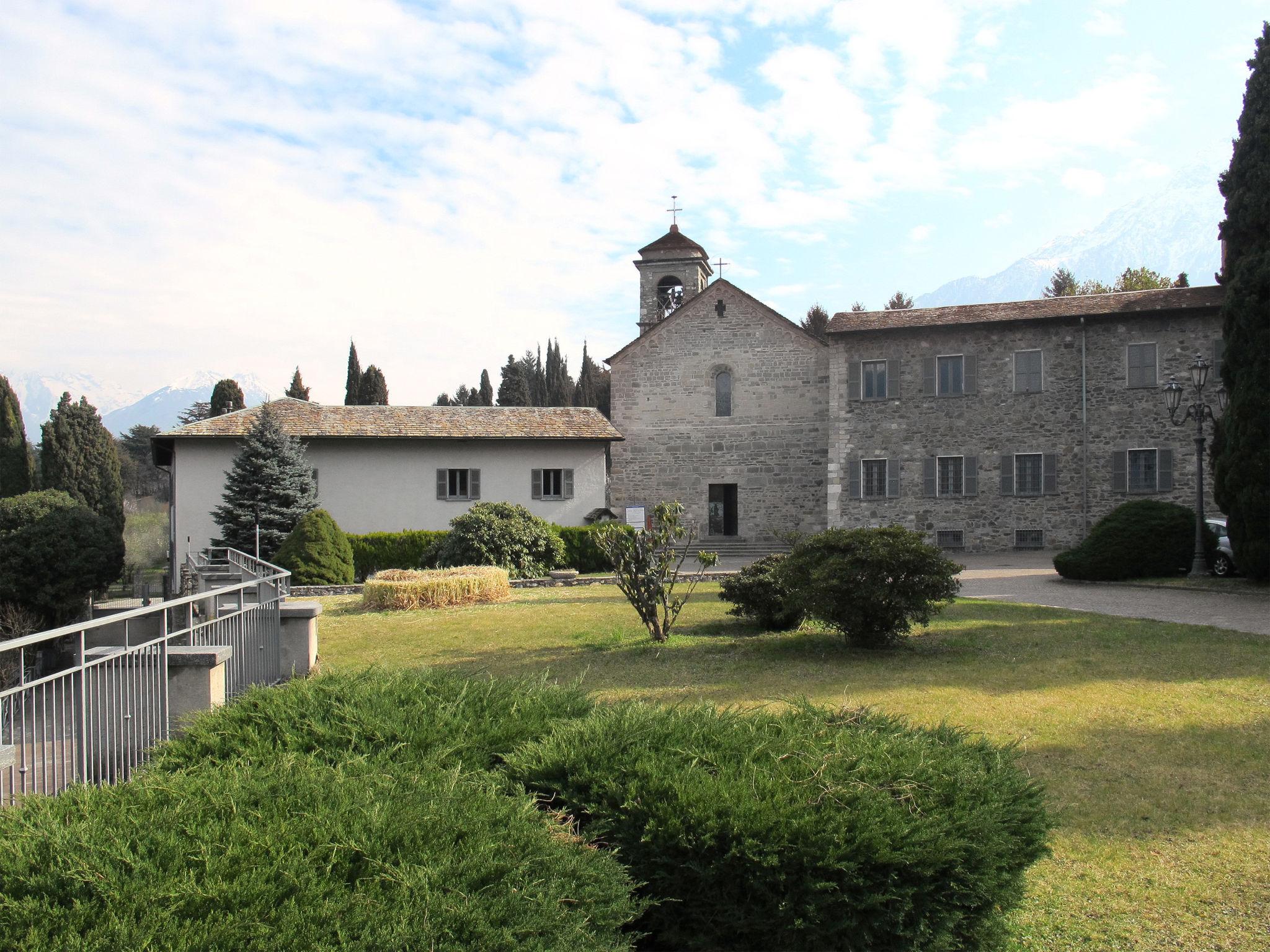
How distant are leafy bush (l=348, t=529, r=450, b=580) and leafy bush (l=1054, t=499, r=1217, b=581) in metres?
15.7

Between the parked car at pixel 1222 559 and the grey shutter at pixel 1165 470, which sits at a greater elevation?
the grey shutter at pixel 1165 470

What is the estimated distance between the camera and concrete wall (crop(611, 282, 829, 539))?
3269 cm

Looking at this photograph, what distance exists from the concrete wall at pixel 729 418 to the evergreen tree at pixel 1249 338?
1568 cm

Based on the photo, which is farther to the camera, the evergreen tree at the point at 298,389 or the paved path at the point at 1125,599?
the evergreen tree at the point at 298,389

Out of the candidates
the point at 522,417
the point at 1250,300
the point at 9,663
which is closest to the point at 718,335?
the point at 522,417

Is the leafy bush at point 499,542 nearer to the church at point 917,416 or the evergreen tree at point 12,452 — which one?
the church at point 917,416

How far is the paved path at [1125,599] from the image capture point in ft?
42.4

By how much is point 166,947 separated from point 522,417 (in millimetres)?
28449

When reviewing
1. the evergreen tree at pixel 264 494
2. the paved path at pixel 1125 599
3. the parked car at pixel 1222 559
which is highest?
the evergreen tree at pixel 264 494

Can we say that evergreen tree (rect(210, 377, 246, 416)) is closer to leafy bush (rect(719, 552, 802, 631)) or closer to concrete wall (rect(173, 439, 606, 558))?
concrete wall (rect(173, 439, 606, 558))

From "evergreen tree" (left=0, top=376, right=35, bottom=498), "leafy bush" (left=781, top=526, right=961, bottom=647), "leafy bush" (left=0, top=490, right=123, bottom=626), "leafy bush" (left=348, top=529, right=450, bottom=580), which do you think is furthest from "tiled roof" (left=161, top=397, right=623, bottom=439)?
"leafy bush" (left=781, top=526, right=961, bottom=647)

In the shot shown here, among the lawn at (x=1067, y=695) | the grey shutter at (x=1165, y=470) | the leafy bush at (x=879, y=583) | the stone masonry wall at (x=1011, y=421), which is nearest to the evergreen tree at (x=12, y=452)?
the lawn at (x=1067, y=695)

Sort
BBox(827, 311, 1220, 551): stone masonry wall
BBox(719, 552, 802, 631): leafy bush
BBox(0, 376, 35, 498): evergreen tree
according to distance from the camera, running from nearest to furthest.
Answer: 1. BBox(719, 552, 802, 631): leafy bush
2. BBox(827, 311, 1220, 551): stone masonry wall
3. BBox(0, 376, 35, 498): evergreen tree

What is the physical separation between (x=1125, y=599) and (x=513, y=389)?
1902 inches
